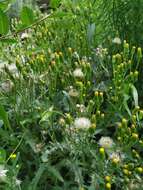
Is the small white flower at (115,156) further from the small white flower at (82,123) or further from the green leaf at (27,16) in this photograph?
the green leaf at (27,16)

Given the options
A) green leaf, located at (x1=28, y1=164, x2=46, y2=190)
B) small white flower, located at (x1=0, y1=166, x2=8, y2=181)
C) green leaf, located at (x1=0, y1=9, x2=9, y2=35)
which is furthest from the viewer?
green leaf, located at (x1=28, y1=164, x2=46, y2=190)

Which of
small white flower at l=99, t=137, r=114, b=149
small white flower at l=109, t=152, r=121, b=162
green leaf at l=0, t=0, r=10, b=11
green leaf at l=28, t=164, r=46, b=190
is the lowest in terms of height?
green leaf at l=28, t=164, r=46, b=190

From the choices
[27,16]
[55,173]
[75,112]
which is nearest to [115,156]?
[55,173]

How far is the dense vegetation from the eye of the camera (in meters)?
1.91

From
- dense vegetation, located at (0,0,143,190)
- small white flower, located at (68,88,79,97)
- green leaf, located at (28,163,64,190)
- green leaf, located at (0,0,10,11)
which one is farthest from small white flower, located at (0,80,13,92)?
green leaf, located at (0,0,10,11)

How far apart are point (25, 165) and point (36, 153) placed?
4.5 inches

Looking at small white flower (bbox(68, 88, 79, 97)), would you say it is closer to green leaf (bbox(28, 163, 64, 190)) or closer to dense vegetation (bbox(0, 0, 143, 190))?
dense vegetation (bbox(0, 0, 143, 190))

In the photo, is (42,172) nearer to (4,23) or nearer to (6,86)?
(6,86)

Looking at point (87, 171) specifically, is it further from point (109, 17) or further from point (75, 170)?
point (109, 17)

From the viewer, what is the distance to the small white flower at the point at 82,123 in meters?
1.91

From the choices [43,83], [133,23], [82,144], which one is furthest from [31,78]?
[133,23]

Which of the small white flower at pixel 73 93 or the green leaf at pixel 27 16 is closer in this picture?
the green leaf at pixel 27 16

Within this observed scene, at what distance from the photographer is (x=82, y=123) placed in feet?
6.32

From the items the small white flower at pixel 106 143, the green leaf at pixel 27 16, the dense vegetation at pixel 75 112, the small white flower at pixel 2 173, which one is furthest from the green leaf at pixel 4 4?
the small white flower at pixel 106 143
